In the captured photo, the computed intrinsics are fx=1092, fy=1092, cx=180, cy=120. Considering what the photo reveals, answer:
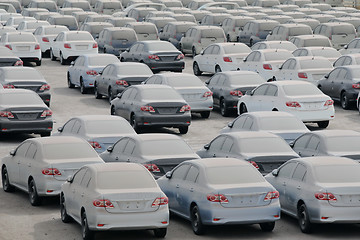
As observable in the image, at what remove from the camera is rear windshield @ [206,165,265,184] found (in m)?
18.6

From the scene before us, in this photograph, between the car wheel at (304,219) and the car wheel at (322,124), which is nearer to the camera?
the car wheel at (304,219)

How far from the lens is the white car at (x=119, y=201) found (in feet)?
57.6

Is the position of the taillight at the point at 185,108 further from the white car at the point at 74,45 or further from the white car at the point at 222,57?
the white car at the point at 74,45

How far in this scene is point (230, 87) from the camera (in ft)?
111

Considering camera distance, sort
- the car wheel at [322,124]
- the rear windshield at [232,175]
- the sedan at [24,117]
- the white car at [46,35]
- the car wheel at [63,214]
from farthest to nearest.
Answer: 1. the white car at [46,35]
2. the car wheel at [322,124]
3. the sedan at [24,117]
4. the car wheel at [63,214]
5. the rear windshield at [232,175]

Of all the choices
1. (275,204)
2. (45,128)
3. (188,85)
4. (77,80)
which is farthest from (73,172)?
(77,80)

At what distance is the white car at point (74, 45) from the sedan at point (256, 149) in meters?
23.6

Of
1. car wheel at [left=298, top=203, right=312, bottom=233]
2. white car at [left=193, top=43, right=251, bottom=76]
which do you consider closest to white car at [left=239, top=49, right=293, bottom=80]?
white car at [left=193, top=43, right=251, bottom=76]

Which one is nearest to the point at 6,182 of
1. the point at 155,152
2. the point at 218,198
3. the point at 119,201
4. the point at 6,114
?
the point at 155,152

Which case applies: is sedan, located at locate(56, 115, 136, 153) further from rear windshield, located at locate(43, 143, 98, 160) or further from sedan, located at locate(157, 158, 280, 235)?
sedan, located at locate(157, 158, 280, 235)

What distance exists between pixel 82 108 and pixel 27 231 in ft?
55.1

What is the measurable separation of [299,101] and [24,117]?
25.1ft

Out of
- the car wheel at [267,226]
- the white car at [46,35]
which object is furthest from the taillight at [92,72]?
the car wheel at [267,226]

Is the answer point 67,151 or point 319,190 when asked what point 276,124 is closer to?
point 67,151
